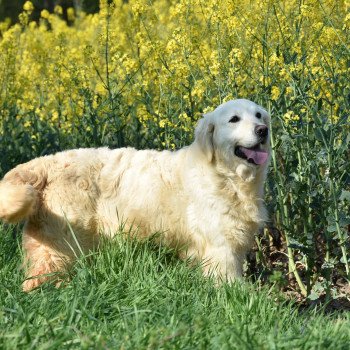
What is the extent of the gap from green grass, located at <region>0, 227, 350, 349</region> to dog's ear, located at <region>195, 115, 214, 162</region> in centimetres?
73

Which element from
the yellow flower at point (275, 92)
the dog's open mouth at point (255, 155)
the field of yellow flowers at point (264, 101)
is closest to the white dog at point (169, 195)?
the dog's open mouth at point (255, 155)

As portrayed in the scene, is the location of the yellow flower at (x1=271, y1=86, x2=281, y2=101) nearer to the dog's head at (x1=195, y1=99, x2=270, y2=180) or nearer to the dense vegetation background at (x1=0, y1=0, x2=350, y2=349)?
the dense vegetation background at (x1=0, y1=0, x2=350, y2=349)

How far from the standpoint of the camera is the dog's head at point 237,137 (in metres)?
5.45

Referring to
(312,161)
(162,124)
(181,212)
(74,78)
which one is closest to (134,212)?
(181,212)

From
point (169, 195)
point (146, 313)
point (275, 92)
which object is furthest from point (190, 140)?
point (146, 313)

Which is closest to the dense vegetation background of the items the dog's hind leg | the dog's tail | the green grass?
the green grass

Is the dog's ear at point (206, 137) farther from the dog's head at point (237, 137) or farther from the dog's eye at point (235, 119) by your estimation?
the dog's eye at point (235, 119)

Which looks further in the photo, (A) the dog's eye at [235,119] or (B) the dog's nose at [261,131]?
(A) the dog's eye at [235,119]

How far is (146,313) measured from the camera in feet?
14.3

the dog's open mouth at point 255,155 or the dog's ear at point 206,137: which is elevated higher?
the dog's ear at point 206,137

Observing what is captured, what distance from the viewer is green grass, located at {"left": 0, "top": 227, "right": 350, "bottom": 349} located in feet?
12.4

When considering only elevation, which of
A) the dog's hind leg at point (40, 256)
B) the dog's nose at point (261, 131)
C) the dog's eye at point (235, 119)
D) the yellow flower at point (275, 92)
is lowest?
the dog's hind leg at point (40, 256)

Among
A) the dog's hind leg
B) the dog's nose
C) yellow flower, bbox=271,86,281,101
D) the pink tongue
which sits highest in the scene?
yellow flower, bbox=271,86,281,101

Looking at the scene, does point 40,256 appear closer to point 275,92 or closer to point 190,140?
point 190,140
